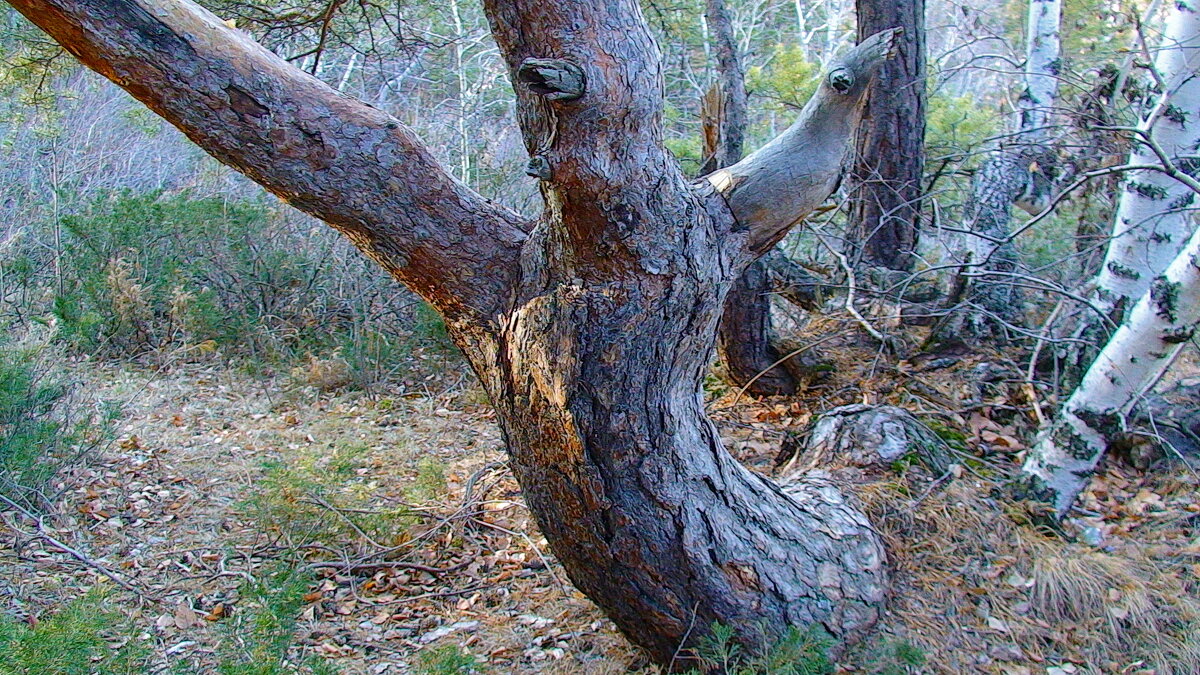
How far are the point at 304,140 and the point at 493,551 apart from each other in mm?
2188

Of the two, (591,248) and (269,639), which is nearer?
(591,248)

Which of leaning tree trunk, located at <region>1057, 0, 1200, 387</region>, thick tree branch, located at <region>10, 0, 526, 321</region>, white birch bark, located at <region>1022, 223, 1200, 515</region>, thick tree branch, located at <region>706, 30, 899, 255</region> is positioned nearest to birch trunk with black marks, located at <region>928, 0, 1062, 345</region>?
leaning tree trunk, located at <region>1057, 0, 1200, 387</region>

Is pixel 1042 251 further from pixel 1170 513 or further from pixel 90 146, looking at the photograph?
pixel 90 146

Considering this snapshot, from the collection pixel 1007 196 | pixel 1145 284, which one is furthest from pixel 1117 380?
pixel 1007 196

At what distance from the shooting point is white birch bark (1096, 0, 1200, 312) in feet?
11.6

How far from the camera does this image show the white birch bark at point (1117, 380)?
321 centimetres

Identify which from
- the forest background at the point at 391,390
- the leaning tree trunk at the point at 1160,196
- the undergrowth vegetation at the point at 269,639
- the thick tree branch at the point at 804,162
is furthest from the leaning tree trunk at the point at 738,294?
the undergrowth vegetation at the point at 269,639

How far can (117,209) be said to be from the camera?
683 centimetres

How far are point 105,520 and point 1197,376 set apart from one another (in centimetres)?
545

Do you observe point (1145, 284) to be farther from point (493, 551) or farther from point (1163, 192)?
point (493, 551)

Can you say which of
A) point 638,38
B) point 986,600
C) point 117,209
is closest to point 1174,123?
Result: point 986,600

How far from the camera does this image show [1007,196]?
5.53 metres

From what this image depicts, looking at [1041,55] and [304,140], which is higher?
[1041,55]

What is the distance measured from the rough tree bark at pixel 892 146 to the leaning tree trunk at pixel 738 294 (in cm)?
70
